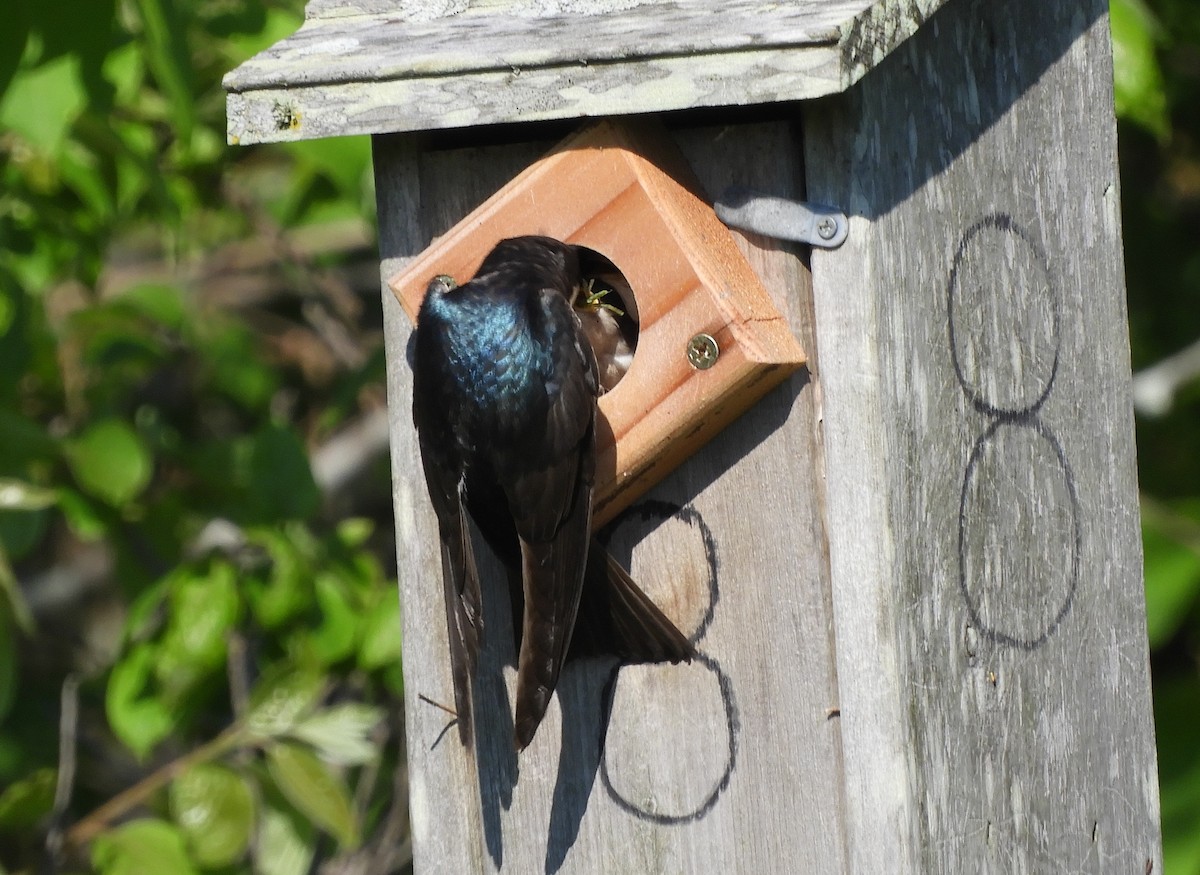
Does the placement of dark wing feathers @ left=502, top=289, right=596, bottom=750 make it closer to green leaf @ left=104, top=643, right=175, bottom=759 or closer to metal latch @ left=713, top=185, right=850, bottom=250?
metal latch @ left=713, top=185, right=850, bottom=250

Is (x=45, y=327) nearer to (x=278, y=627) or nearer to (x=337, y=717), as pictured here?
(x=278, y=627)

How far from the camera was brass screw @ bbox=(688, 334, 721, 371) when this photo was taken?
147 cm

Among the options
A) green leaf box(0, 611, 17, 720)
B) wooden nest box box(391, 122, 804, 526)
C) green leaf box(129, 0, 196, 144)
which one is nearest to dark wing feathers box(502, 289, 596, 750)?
wooden nest box box(391, 122, 804, 526)

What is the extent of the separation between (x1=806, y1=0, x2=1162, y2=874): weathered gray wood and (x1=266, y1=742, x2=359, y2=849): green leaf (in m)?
1.01

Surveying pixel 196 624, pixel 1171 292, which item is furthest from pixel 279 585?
pixel 1171 292

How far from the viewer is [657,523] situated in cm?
160

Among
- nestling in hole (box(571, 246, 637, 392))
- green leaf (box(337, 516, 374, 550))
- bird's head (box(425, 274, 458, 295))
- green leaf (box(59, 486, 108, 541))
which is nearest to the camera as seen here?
bird's head (box(425, 274, 458, 295))

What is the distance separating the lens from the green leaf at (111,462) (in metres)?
2.62

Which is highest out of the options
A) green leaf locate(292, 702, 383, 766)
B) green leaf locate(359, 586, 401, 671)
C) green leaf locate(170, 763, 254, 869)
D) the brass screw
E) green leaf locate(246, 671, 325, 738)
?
the brass screw

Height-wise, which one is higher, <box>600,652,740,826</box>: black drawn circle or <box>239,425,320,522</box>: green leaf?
<box>239,425,320,522</box>: green leaf

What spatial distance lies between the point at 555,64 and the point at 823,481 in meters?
0.44

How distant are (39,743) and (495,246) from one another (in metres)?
2.19

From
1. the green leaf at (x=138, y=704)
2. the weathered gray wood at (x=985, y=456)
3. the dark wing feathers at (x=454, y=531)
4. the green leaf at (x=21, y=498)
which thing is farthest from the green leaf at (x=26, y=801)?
the weathered gray wood at (x=985, y=456)

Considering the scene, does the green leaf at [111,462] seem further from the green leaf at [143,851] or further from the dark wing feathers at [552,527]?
the dark wing feathers at [552,527]
